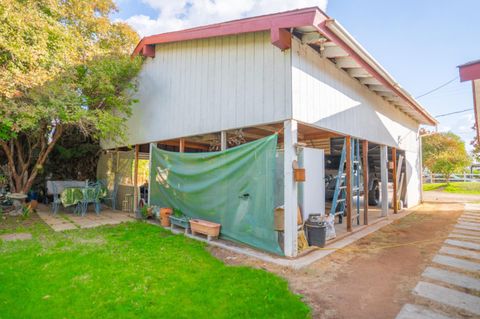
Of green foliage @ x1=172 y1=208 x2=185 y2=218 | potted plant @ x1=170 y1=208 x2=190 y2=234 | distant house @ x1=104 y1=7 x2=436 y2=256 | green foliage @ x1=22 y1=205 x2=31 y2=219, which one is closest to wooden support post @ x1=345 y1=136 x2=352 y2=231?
distant house @ x1=104 y1=7 x2=436 y2=256

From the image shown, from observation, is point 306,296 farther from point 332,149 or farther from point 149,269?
point 332,149

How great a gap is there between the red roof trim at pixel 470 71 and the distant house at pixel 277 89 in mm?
1797

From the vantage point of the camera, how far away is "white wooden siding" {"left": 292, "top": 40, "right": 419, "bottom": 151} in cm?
433

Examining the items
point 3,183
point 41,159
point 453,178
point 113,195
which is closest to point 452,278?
point 113,195

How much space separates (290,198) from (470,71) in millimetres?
2613

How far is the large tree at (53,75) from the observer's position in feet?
18.7

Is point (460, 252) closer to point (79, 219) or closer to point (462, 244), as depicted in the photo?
point (462, 244)

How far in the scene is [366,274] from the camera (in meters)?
3.53

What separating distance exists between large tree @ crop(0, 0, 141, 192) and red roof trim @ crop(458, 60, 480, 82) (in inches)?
292

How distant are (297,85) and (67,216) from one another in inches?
290

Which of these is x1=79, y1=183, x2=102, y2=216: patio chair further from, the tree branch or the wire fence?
the wire fence

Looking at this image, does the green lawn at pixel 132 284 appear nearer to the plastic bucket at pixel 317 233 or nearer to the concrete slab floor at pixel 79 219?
the plastic bucket at pixel 317 233

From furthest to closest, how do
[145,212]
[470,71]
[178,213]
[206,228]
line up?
1. [145,212]
2. [178,213]
3. [206,228]
4. [470,71]

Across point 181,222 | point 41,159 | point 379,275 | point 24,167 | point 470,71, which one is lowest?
point 379,275
